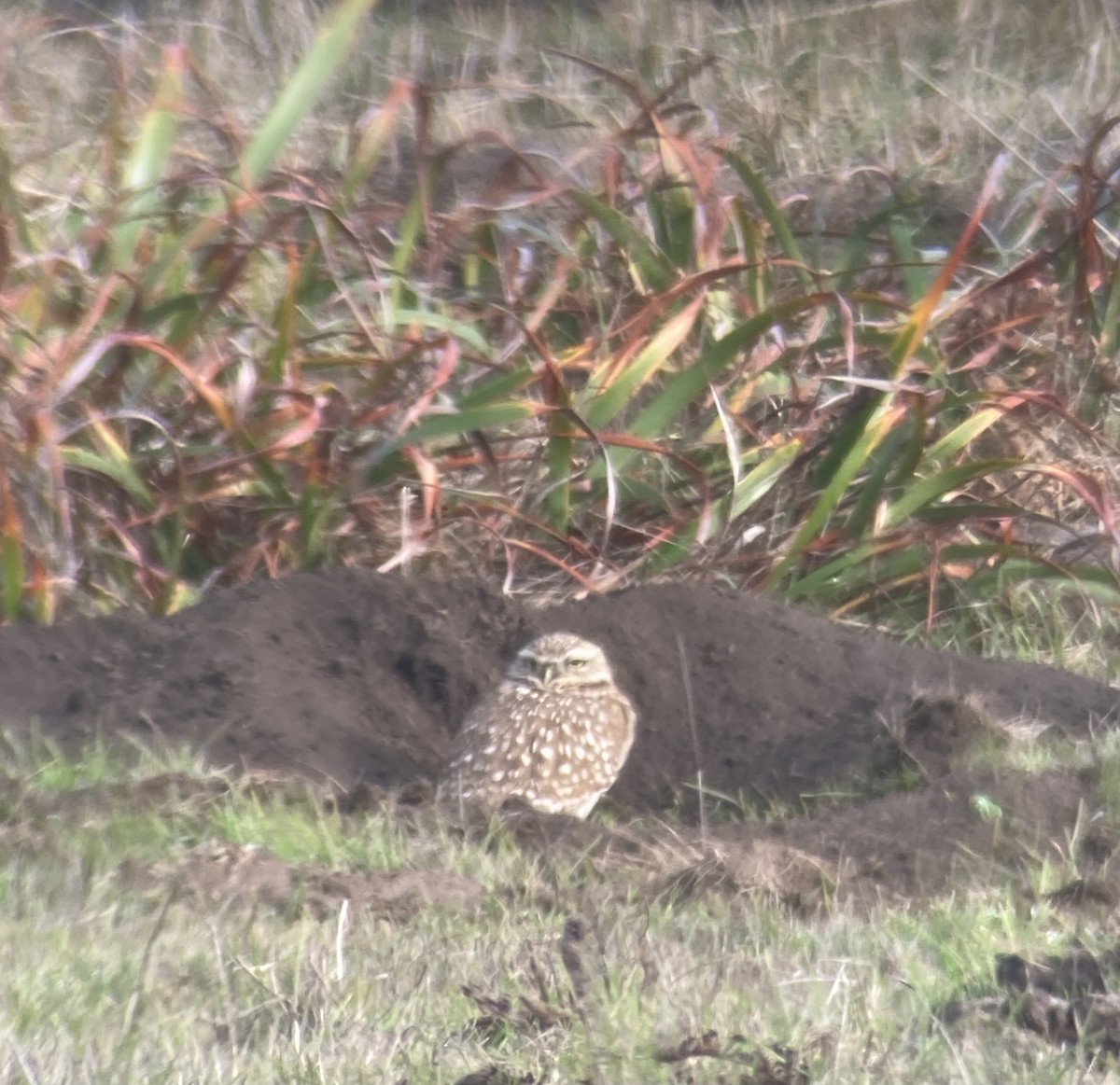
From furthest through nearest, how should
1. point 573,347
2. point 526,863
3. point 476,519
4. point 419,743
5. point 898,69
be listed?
point 898,69
point 573,347
point 476,519
point 419,743
point 526,863

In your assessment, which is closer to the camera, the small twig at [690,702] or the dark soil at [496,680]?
the dark soil at [496,680]

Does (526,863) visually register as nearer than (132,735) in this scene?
Yes

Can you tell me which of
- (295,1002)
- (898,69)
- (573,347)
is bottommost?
(898,69)

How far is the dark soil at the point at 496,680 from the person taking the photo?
5293 mm

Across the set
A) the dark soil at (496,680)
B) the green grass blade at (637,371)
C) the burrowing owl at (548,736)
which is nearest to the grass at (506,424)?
the green grass blade at (637,371)

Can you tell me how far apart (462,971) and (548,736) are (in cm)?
177

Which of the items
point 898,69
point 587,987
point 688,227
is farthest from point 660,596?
point 898,69

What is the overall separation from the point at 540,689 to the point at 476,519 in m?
0.96

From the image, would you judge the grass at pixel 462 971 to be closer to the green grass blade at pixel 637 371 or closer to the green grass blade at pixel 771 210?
the green grass blade at pixel 637 371

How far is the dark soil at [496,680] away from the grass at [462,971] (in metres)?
0.73

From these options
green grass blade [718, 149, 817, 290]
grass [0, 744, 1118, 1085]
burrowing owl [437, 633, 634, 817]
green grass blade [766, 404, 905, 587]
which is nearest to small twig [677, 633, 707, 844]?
burrowing owl [437, 633, 634, 817]

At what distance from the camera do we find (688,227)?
6.86m

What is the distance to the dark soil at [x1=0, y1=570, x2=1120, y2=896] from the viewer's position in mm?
5293

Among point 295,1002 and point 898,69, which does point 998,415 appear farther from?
point 898,69
